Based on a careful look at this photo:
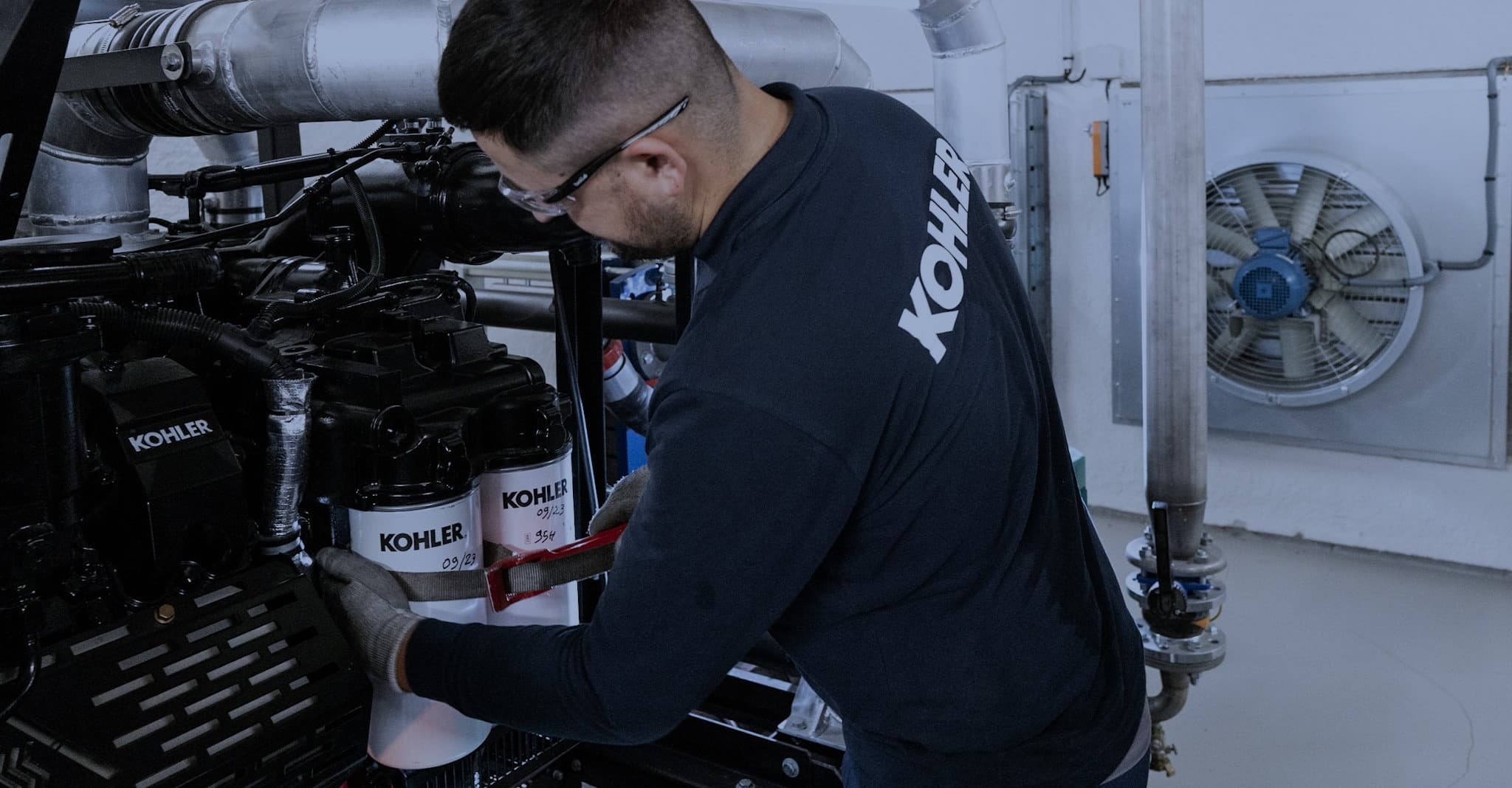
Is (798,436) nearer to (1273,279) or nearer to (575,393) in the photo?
(575,393)

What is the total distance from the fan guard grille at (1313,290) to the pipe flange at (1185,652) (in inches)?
58.9

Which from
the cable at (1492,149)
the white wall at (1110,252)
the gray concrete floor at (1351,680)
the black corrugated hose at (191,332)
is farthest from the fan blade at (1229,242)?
the black corrugated hose at (191,332)

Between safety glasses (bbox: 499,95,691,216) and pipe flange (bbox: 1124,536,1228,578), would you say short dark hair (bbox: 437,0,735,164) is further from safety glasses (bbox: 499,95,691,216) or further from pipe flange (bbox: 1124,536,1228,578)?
pipe flange (bbox: 1124,536,1228,578)

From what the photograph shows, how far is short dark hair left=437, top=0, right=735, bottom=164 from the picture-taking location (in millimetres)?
819

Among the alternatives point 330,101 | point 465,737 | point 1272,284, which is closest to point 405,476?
point 465,737

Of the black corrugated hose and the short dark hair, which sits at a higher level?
the short dark hair

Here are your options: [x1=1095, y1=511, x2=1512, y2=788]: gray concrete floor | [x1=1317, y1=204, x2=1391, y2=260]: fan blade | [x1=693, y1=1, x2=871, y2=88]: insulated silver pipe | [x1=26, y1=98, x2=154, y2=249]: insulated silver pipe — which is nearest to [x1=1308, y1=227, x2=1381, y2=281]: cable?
[x1=1317, y1=204, x2=1391, y2=260]: fan blade

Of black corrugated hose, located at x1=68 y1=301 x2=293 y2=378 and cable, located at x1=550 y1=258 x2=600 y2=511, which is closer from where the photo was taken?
black corrugated hose, located at x1=68 y1=301 x2=293 y2=378

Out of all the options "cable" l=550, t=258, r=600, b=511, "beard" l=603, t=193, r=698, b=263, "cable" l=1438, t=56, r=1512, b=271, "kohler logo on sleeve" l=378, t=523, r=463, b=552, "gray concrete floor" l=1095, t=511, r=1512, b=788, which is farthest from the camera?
"cable" l=1438, t=56, r=1512, b=271

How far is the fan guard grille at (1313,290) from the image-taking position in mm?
2932

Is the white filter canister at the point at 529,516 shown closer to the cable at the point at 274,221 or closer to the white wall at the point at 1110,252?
the cable at the point at 274,221

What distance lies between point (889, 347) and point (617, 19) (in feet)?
0.94

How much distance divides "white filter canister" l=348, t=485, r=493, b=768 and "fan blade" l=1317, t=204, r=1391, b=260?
2.50 m

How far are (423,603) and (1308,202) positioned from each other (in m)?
2.57
